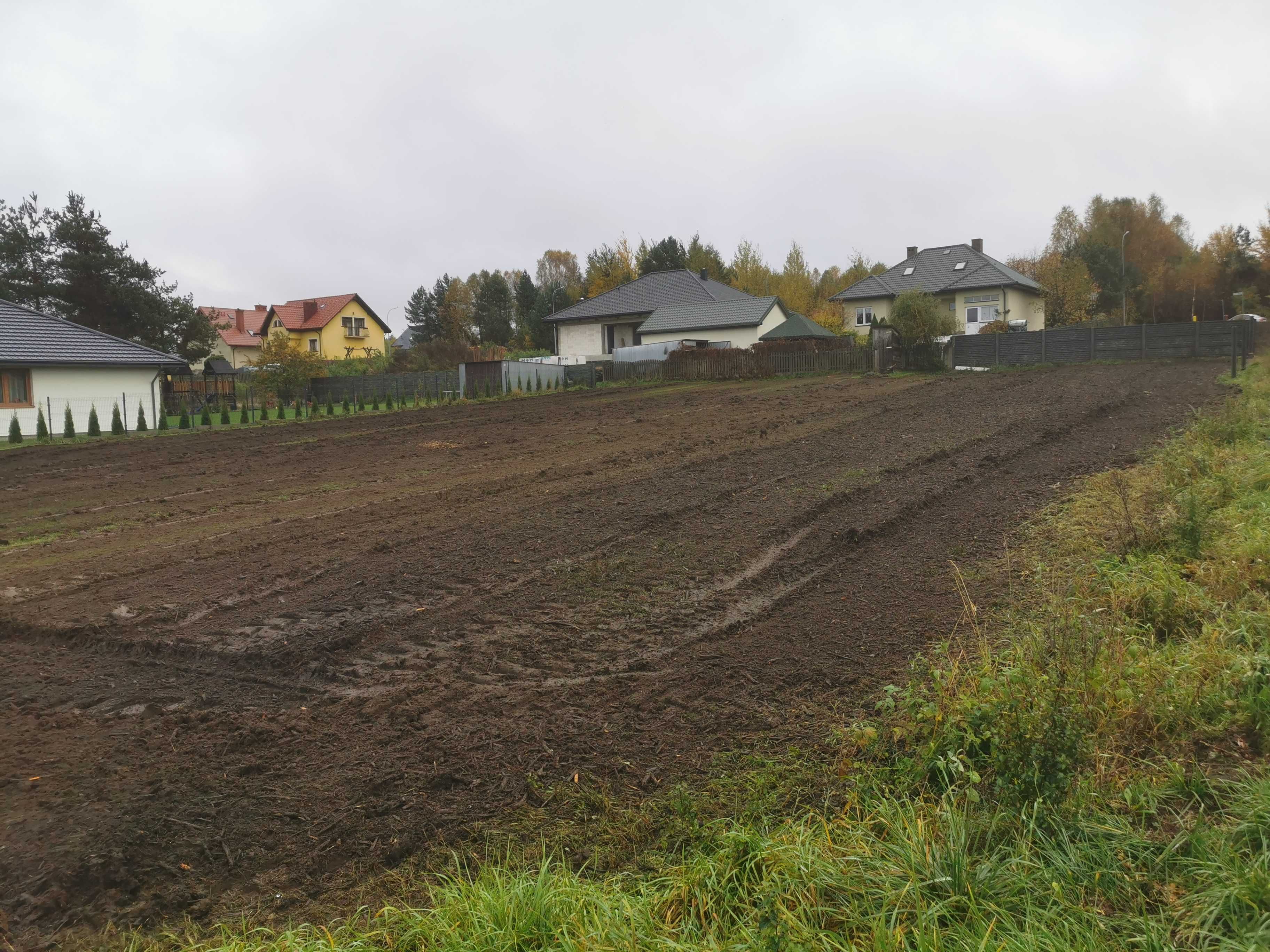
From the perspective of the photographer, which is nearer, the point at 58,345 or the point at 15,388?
the point at 15,388

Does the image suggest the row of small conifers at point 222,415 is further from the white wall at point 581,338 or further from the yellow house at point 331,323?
the yellow house at point 331,323

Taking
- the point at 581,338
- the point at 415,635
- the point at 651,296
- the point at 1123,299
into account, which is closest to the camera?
the point at 415,635

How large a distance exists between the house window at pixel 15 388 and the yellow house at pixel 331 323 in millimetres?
36598

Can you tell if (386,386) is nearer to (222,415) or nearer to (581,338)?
(222,415)

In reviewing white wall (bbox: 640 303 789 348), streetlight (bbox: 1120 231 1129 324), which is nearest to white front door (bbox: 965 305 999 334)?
streetlight (bbox: 1120 231 1129 324)

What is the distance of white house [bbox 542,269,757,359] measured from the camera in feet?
158

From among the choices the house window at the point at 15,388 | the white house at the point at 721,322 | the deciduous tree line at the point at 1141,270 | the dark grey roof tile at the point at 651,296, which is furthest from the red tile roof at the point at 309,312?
the deciduous tree line at the point at 1141,270

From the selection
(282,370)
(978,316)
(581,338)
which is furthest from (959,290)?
(282,370)

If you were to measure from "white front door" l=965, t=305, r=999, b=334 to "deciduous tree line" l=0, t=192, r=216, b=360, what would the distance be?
1701 inches

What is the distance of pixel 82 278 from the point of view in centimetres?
3872

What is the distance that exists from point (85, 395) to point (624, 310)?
29.1 m

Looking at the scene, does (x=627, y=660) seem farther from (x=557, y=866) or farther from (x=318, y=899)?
(x=318, y=899)

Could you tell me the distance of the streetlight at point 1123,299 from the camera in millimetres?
55531

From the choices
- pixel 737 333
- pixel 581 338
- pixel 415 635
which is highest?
pixel 581 338
